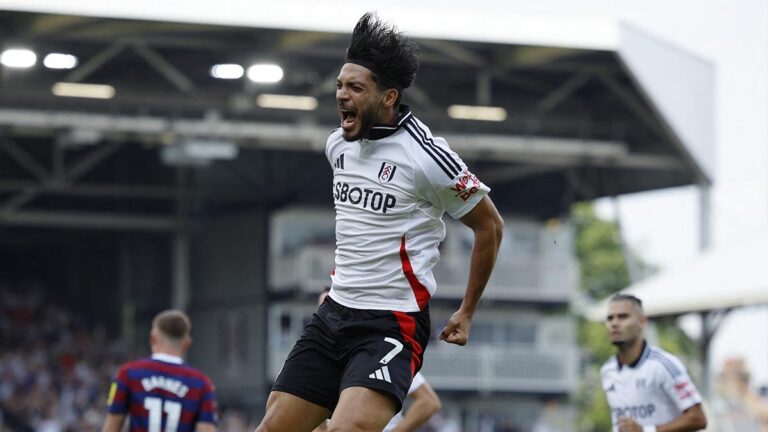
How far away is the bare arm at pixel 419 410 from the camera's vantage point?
417 inches

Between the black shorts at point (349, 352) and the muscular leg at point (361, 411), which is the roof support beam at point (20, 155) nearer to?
the black shorts at point (349, 352)

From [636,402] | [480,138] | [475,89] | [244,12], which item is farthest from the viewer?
[475,89]

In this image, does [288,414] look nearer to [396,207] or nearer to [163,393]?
[396,207]

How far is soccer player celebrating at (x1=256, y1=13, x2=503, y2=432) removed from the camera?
7.25 m

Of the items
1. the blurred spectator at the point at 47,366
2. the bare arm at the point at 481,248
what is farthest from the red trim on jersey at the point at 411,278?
the blurred spectator at the point at 47,366


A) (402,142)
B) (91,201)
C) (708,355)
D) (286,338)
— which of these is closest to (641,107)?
(708,355)

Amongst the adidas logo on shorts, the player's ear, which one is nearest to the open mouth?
the player's ear

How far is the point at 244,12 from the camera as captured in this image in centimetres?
3061

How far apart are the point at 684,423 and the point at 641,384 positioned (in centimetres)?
48

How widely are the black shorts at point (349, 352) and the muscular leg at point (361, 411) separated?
0.07m

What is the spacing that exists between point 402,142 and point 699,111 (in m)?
28.1

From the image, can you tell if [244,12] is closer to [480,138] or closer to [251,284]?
[480,138]

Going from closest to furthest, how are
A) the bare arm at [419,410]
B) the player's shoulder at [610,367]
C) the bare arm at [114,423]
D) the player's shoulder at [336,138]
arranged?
the player's shoulder at [336,138] < the bare arm at [114,423] < the bare arm at [419,410] < the player's shoulder at [610,367]

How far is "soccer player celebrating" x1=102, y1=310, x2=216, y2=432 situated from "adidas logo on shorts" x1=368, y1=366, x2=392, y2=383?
314cm
